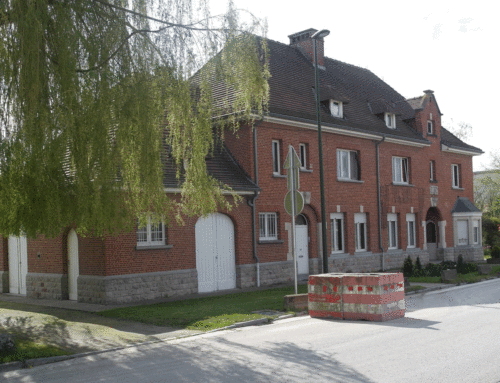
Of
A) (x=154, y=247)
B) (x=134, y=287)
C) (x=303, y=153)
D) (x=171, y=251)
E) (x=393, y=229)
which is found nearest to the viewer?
(x=134, y=287)

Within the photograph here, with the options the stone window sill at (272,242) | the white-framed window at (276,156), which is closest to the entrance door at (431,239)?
the stone window sill at (272,242)

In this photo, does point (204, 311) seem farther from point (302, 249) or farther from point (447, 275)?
point (447, 275)

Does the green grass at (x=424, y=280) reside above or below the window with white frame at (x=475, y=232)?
below

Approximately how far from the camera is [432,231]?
3259 cm

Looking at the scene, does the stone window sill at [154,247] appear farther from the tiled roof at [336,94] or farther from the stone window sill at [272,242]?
the tiled roof at [336,94]

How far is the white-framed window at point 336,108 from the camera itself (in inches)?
984

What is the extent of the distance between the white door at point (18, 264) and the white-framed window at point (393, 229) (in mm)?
16554

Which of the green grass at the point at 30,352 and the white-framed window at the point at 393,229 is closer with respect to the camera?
the green grass at the point at 30,352

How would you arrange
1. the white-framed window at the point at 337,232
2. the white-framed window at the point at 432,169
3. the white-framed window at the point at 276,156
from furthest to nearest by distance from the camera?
the white-framed window at the point at 432,169 → the white-framed window at the point at 337,232 → the white-framed window at the point at 276,156

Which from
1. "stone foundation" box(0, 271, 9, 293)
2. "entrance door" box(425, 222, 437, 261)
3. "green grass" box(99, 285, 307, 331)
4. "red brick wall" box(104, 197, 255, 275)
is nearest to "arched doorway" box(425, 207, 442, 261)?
"entrance door" box(425, 222, 437, 261)

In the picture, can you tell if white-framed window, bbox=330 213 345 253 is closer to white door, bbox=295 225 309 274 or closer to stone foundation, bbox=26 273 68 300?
white door, bbox=295 225 309 274

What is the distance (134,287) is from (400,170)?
16654 millimetres

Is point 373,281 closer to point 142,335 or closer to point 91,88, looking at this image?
point 142,335

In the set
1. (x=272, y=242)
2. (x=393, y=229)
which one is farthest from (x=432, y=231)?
(x=272, y=242)
